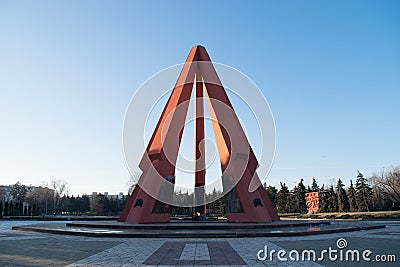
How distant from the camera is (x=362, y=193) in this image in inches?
1715

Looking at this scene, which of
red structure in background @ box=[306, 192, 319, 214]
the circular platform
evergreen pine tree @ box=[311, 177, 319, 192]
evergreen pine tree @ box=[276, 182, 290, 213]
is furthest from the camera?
evergreen pine tree @ box=[311, 177, 319, 192]

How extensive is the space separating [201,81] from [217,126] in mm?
3391

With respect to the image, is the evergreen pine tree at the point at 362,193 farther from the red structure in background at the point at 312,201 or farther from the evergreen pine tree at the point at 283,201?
the red structure in background at the point at 312,201

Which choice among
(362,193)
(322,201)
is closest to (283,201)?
(322,201)

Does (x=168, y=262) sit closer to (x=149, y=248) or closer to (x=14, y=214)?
(x=149, y=248)

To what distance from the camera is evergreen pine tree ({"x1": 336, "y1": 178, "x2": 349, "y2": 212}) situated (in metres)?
46.5

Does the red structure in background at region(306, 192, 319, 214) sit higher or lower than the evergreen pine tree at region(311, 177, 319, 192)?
lower

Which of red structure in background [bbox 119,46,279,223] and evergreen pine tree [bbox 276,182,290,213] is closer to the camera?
red structure in background [bbox 119,46,279,223]

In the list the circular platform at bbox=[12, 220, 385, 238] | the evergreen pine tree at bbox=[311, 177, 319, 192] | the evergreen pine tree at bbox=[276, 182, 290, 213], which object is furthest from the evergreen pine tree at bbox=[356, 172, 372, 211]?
the circular platform at bbox=[12, 220, 385, 238]

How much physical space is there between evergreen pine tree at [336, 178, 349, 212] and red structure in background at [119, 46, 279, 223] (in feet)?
116

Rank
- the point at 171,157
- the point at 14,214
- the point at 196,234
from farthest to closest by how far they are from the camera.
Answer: the point at 14,214 → the point at 171,157 → the point at 196,234

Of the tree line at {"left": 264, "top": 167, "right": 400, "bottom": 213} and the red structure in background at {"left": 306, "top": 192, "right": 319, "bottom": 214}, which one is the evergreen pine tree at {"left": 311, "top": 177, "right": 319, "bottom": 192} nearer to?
the red structure in background at {"left": 306, "top": 192, "right": 319, "bottom": 214}

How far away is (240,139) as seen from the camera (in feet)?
53.3

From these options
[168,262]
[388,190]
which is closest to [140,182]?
[168,262]
